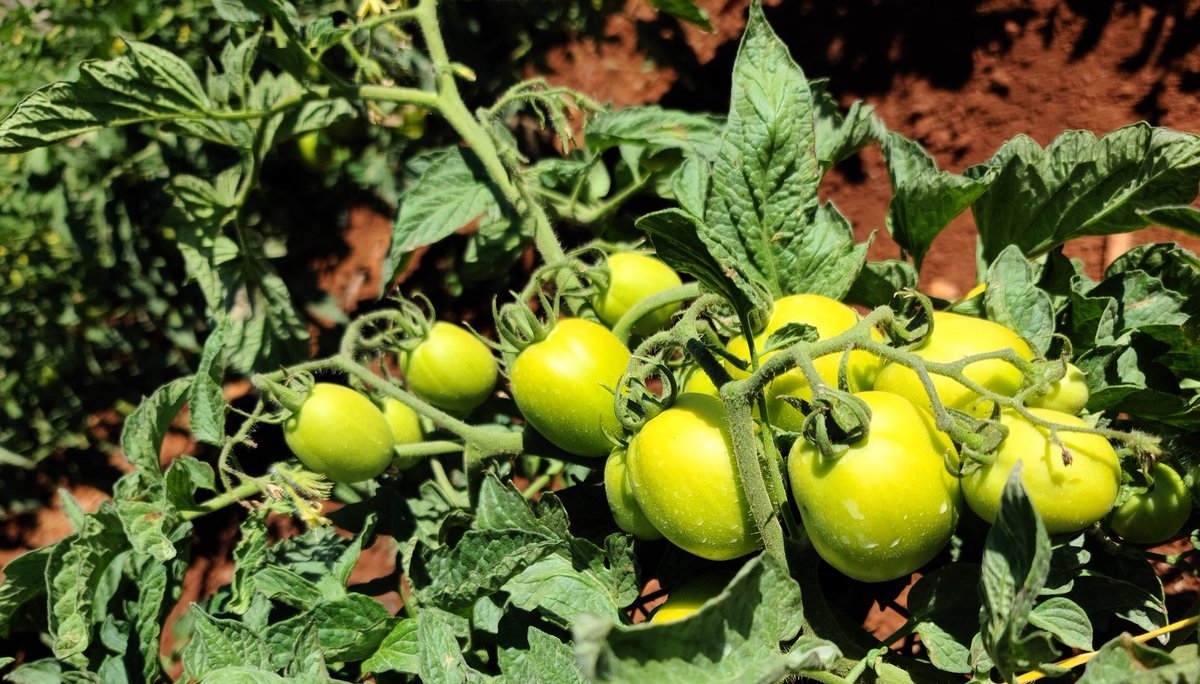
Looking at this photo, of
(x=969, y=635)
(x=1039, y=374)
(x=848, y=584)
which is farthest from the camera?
(x=848, y=584)

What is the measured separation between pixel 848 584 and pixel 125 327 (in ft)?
7.40

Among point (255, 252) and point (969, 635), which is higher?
point (969, 635)

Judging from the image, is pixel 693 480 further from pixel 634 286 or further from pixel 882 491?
pixel 634 286

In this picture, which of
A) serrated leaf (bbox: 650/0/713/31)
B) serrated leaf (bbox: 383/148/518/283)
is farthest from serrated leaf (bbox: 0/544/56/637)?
serrated leaf (bbox: 650/0/713/31)

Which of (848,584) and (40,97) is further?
(40,97)

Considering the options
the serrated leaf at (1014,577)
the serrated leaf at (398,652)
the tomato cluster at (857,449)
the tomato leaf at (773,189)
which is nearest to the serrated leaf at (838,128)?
the tomato leaf at (773,189)

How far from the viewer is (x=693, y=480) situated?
979mm

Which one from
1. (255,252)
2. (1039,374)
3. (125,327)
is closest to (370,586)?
(255,252)

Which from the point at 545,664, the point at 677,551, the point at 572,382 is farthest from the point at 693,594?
the point at 572,382

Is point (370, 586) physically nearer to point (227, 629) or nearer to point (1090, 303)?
point (227, 629)

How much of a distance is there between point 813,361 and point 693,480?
0.68 ft

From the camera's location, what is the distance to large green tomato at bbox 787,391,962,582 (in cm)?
88

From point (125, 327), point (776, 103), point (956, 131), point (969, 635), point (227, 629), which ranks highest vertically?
point (776, 103)

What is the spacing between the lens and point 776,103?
117 centimetres
